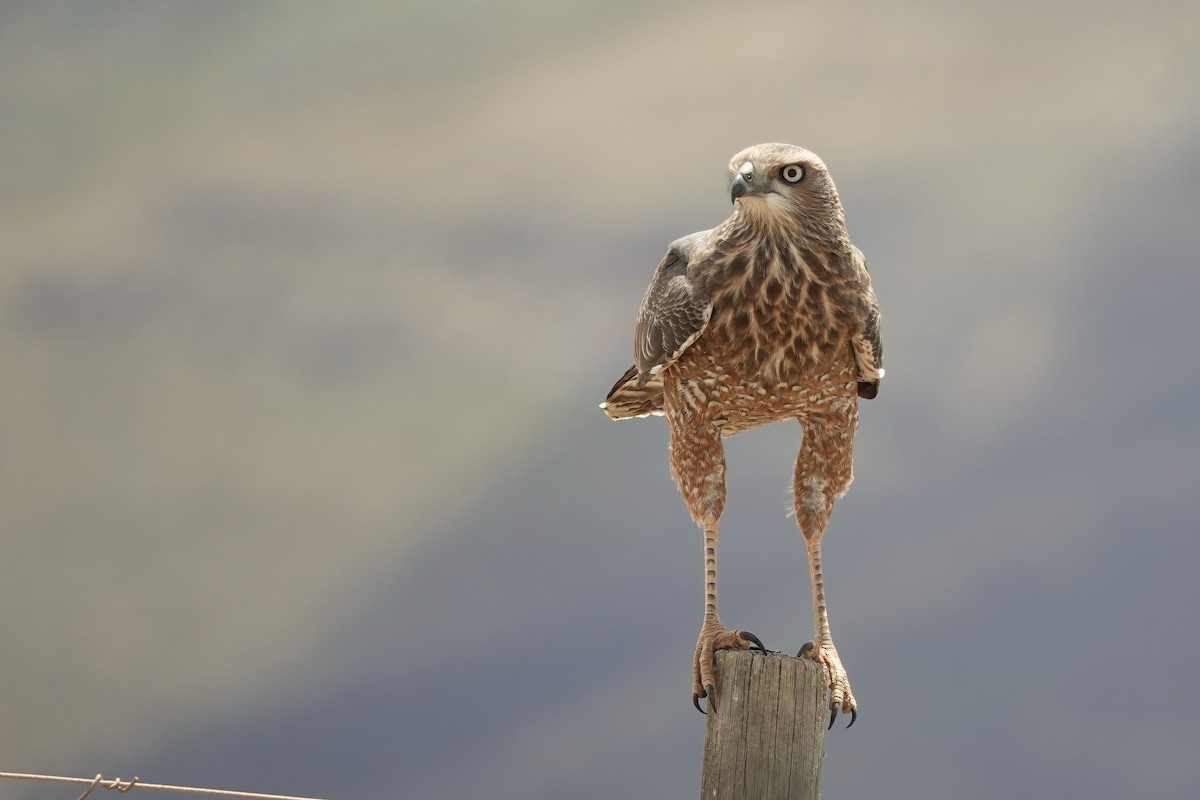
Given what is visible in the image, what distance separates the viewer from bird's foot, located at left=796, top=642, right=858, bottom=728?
192 inches

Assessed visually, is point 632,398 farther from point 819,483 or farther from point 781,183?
point 781,183

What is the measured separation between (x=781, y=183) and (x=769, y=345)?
63cm

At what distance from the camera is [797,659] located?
3955 millimetres

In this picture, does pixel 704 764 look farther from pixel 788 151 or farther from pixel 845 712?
pixel 788 151

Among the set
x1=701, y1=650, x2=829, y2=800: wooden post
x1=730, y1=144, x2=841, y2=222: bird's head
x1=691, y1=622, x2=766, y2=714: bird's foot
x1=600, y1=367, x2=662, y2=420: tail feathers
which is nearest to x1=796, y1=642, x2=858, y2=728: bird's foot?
x1=691, y1=622, x2=766, y2=714: bird's foot

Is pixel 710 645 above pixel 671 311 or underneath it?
underneath

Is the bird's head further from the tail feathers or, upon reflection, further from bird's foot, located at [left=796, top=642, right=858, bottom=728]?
bird's foot, located at [left=796, top=642, right=858, bottom=728]

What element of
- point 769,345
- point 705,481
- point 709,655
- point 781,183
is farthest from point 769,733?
point 781,183

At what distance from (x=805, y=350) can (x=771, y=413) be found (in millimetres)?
347

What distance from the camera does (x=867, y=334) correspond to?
4992mm

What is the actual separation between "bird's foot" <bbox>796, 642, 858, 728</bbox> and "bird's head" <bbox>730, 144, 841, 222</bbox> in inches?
68.9

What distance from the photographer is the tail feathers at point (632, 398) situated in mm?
5730

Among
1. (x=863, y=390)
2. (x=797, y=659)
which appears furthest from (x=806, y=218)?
(x=797, y=659)

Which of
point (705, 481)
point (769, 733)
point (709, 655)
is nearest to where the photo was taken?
point (769, 733)
